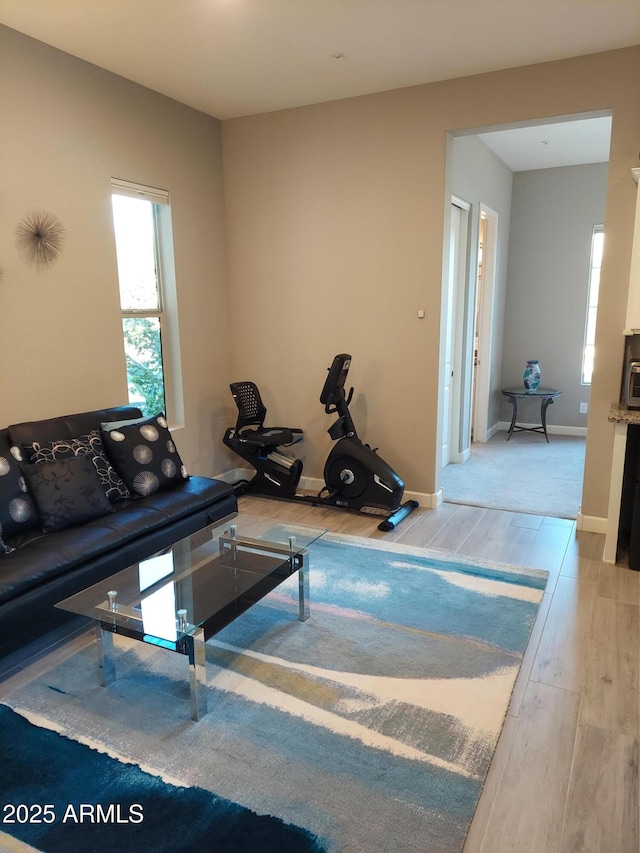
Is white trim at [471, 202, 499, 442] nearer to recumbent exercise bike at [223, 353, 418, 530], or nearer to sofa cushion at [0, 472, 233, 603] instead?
recumbent exercise bike at [223, 353, 418, 530]

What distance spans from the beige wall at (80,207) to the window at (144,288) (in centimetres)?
10

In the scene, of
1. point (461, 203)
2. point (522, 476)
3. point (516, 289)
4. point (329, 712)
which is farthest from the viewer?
point (516, 289)

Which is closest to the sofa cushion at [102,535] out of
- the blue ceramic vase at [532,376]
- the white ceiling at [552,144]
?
the white ceiling at [552,144]

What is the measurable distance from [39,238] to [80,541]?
173cm

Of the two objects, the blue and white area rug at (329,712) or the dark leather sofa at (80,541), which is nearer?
the blue and white area rug at (329,712)

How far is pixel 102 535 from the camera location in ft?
9.09

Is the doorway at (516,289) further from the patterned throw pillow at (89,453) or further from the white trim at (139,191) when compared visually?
the patterned throw pillow at (89,453)

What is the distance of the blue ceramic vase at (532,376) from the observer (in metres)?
6.47

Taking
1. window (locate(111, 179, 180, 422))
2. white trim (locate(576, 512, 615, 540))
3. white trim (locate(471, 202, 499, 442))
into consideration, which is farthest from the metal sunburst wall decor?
white trim (locate(471, 202, 499, 442))

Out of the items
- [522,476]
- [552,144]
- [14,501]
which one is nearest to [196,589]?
[14,501]

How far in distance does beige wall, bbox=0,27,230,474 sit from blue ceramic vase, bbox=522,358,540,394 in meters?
3.76

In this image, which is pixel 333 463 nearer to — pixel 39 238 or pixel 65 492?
pixel 65 492

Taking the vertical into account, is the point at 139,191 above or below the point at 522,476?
above

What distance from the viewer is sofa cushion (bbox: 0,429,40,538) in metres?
2.69
